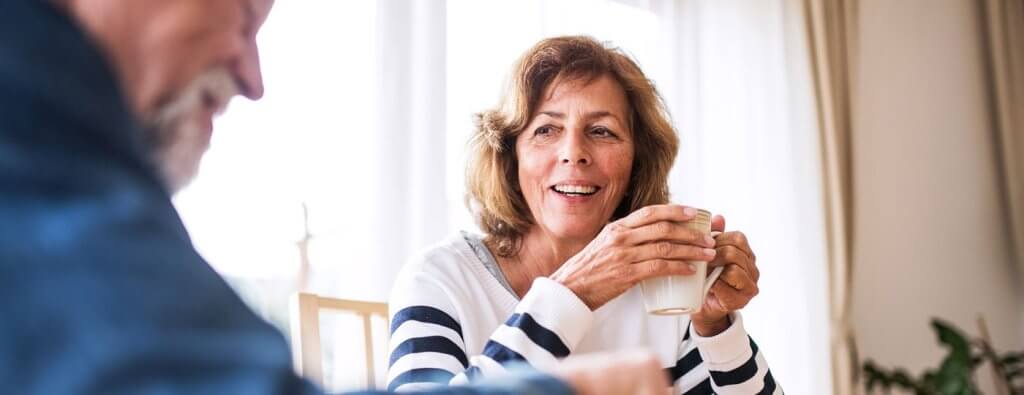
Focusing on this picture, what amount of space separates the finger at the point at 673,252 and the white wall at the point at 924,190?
268 cm

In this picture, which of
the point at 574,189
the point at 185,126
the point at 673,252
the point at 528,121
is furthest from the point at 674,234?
the point at 185,126

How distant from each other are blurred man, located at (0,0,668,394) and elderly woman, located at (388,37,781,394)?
28.2 inches

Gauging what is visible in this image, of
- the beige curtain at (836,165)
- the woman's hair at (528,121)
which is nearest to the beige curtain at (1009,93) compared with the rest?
the beige curtain at (836,165)

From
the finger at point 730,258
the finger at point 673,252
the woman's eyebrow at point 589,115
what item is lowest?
the finger at point 730,258

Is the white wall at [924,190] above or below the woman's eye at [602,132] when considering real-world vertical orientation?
below

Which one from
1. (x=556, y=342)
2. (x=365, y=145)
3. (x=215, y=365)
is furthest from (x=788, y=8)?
(x=215, y=365)

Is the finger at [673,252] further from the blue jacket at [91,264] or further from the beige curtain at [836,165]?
the beige curtain at [836,165]

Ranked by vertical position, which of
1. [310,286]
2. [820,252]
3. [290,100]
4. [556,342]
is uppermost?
[290,100]

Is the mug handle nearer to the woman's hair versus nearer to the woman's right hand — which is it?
the woman's right hand

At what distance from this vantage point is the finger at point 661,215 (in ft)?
3.55

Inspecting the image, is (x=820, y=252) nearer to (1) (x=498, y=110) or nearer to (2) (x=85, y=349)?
(1) (x=498, y=110)

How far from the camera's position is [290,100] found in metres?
2.24

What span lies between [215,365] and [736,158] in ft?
10.4

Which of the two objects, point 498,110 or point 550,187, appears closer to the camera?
point 550,187
